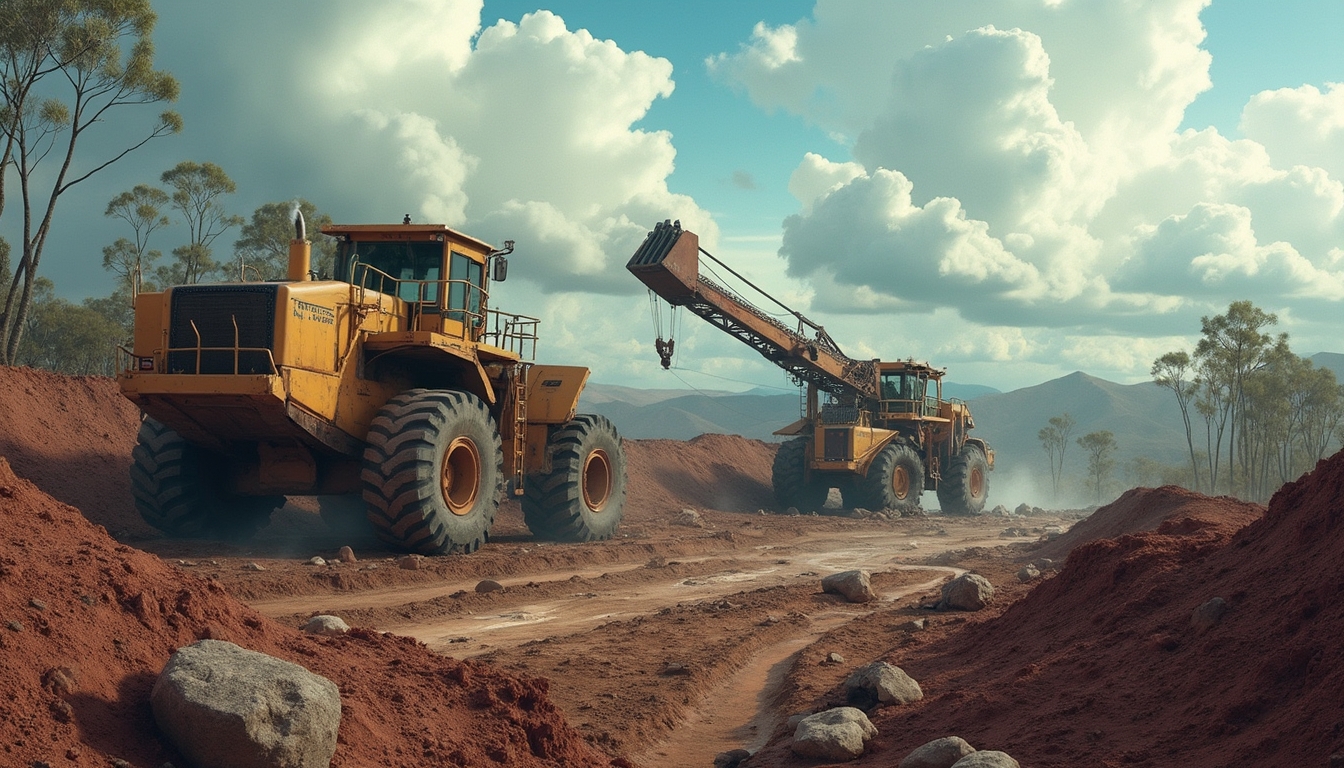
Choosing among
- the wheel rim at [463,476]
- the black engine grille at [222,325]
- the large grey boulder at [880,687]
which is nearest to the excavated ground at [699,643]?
the large grey boulder at [880,687]

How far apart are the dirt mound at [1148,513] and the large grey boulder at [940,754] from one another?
37.2ft

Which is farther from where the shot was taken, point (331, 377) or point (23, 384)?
point (23, 384)

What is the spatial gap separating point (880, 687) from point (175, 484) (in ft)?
34.3

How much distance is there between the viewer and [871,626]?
35.5ft

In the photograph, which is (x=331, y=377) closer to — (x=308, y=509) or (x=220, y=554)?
(x=220, y=554)

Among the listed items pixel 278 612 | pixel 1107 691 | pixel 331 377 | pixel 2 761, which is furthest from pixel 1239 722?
pixel 331 377

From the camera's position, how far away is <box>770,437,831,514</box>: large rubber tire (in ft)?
94.0

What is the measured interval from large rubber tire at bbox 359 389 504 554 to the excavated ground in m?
0.58

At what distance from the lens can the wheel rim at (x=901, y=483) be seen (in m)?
29.0

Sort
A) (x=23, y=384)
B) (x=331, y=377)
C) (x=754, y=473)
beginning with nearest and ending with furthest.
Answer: (x=331, y=377)
(x=23, y=384)
(x=754, y=473)

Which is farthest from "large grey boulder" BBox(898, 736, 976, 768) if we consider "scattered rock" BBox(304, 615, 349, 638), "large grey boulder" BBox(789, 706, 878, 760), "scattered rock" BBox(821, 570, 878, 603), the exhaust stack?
the exhaust stack

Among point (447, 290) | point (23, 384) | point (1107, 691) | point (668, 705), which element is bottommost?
point (668, 705)

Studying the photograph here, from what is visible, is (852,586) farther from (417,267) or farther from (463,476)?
(417,267)

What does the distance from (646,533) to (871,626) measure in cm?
1041
